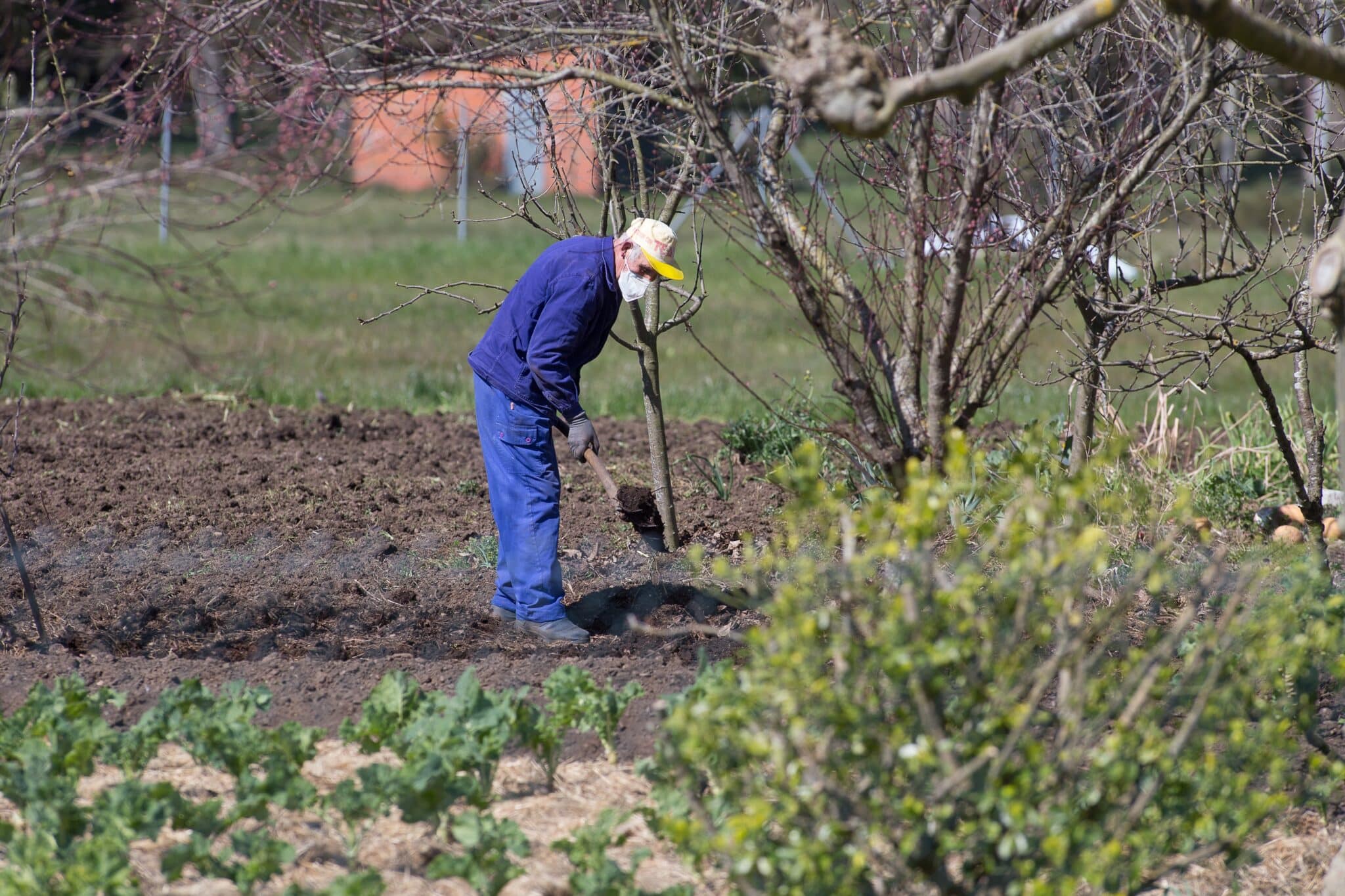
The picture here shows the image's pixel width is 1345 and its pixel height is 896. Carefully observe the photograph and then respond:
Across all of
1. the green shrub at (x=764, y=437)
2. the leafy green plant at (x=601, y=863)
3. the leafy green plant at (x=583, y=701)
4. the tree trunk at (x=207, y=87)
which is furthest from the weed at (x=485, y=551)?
the leafy green plant at (x=601, y=863)

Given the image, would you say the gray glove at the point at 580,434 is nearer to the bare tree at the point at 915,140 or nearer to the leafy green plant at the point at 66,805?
the bare tree at the point at 915,140

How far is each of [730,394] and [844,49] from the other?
6366 millimetres

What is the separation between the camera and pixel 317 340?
422 inches

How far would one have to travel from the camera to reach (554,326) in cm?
438

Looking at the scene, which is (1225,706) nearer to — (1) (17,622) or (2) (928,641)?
(2) (928,641)

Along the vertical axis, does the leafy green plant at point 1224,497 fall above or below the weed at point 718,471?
above

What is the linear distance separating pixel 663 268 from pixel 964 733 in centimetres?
226

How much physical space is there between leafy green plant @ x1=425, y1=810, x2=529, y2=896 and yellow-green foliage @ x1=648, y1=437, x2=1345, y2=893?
49 centimetres

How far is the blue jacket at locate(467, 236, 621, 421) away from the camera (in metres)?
4.39

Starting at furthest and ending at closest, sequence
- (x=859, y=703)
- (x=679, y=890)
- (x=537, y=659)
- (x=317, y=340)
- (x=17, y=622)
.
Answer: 1. (x=317, y=340)
2. (x=17, y=622)
3. (x=537, y=659)
4. (x=679, y=890)
5. (x=859, y=703)

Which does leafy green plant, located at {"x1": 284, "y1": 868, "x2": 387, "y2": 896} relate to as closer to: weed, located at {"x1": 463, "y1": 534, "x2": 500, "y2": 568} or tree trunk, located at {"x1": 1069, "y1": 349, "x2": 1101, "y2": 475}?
weed, located at {"x1": 463, "y1": 534, "x2": 500, "y2": 568}

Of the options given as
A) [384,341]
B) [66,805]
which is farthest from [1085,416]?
[384,341]

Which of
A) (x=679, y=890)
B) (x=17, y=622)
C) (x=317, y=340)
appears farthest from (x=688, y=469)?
(x=317, y=340)

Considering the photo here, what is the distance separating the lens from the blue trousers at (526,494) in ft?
15.1
